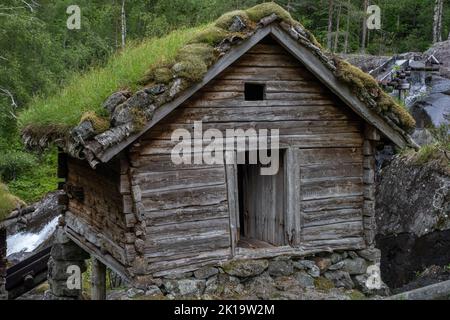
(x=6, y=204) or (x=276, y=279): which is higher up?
(x=6, y=204)

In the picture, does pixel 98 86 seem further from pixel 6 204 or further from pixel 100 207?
pixel 6 204

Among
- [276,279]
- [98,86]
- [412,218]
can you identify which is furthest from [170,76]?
[412,218]

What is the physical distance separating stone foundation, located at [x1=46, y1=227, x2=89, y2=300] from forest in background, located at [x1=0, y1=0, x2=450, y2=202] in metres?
Result: 4.81

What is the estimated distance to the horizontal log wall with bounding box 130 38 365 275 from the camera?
744 cm

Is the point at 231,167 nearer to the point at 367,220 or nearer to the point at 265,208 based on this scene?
the point at 265,208

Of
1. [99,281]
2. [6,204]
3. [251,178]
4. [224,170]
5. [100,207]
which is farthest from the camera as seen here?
[99,281]

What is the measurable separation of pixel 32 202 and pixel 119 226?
14.7 meters

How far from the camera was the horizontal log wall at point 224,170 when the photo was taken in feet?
24.4

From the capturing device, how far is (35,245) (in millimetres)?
18391

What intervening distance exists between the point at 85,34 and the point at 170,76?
21303 mm

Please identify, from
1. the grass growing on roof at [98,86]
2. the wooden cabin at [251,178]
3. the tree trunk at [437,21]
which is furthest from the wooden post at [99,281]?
the tree trunk at [437,21]

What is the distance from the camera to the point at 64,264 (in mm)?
11055

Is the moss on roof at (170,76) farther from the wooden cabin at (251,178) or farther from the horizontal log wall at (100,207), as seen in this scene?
the horizontal log wall at (100,207)

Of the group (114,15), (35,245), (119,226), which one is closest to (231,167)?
(119,226)
